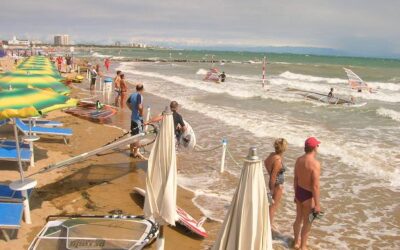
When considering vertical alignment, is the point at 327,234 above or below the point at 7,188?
below

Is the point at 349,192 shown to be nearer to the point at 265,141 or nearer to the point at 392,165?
the point at 392,165

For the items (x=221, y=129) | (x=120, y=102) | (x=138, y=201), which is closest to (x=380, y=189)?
(x=138, y=201)

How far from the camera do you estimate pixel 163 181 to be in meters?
5.16

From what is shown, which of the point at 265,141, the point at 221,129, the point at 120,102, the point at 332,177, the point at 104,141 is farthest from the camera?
the point at 120,102

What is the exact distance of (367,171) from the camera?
10.8m

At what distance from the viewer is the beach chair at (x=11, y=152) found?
28.8ft

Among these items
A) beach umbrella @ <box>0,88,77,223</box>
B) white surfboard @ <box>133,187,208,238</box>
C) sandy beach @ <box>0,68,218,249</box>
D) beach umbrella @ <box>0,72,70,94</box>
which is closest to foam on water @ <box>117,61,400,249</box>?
white surfboard @ <box>133,187,208,238</box>

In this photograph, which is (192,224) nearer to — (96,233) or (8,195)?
(96,233)

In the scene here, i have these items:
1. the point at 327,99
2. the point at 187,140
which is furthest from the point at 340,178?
the point at 327,99

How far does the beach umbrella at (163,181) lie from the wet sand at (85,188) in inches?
47.8

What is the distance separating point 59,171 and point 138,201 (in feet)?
8.67

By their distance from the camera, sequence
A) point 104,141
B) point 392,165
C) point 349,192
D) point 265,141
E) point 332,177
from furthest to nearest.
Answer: point 265,141, point 104,141, point 392,165, point 332,177, point 349,192

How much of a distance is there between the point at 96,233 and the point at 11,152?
444 cm

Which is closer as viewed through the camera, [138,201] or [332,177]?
[138,201]
